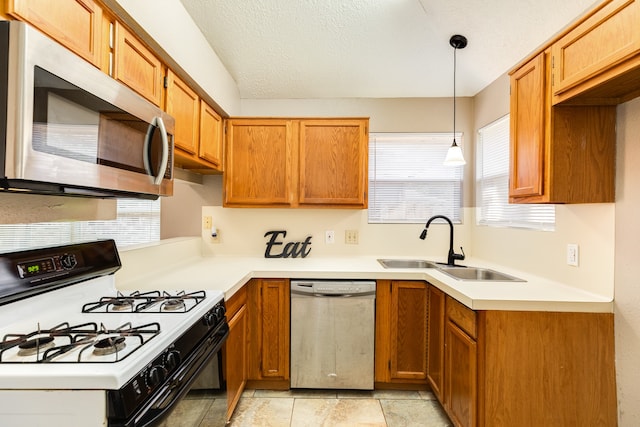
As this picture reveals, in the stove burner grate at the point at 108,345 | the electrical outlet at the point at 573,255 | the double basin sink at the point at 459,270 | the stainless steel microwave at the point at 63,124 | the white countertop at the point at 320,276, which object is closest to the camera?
the stainless steel microwave at the point at 63,124

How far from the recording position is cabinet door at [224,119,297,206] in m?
2.66

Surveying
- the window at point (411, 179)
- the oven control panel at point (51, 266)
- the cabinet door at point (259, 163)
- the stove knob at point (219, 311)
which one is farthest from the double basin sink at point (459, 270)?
the oven control panel at point (51, 266)

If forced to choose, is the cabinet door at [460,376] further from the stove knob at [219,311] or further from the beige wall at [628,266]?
the stove knob at [219,311]

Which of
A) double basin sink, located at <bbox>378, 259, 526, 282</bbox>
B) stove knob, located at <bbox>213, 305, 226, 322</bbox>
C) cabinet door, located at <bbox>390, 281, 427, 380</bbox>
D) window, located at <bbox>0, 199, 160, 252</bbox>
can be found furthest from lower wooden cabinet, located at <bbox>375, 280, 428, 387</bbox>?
window, located at <bbox>0, 199, 160, 252</bbox>

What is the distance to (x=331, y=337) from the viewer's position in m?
2.27

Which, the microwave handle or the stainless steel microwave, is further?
the microwave handle

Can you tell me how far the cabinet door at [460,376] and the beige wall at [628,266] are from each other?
0.64m

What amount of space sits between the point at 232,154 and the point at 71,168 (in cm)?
177

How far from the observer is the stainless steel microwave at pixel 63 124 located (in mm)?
792

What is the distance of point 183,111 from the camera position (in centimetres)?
196

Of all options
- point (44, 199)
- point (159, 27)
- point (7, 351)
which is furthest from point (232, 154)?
point (7, 351)

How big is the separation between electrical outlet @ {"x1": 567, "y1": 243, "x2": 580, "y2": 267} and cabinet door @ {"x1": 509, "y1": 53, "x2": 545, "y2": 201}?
406mm

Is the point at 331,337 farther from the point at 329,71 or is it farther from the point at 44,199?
the point at 329,71

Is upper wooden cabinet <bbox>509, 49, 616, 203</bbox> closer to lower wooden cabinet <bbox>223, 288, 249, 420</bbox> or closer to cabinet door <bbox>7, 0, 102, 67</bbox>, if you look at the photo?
lower wooden cabinet <bbox>223, 288, 249, 420</bbox>
